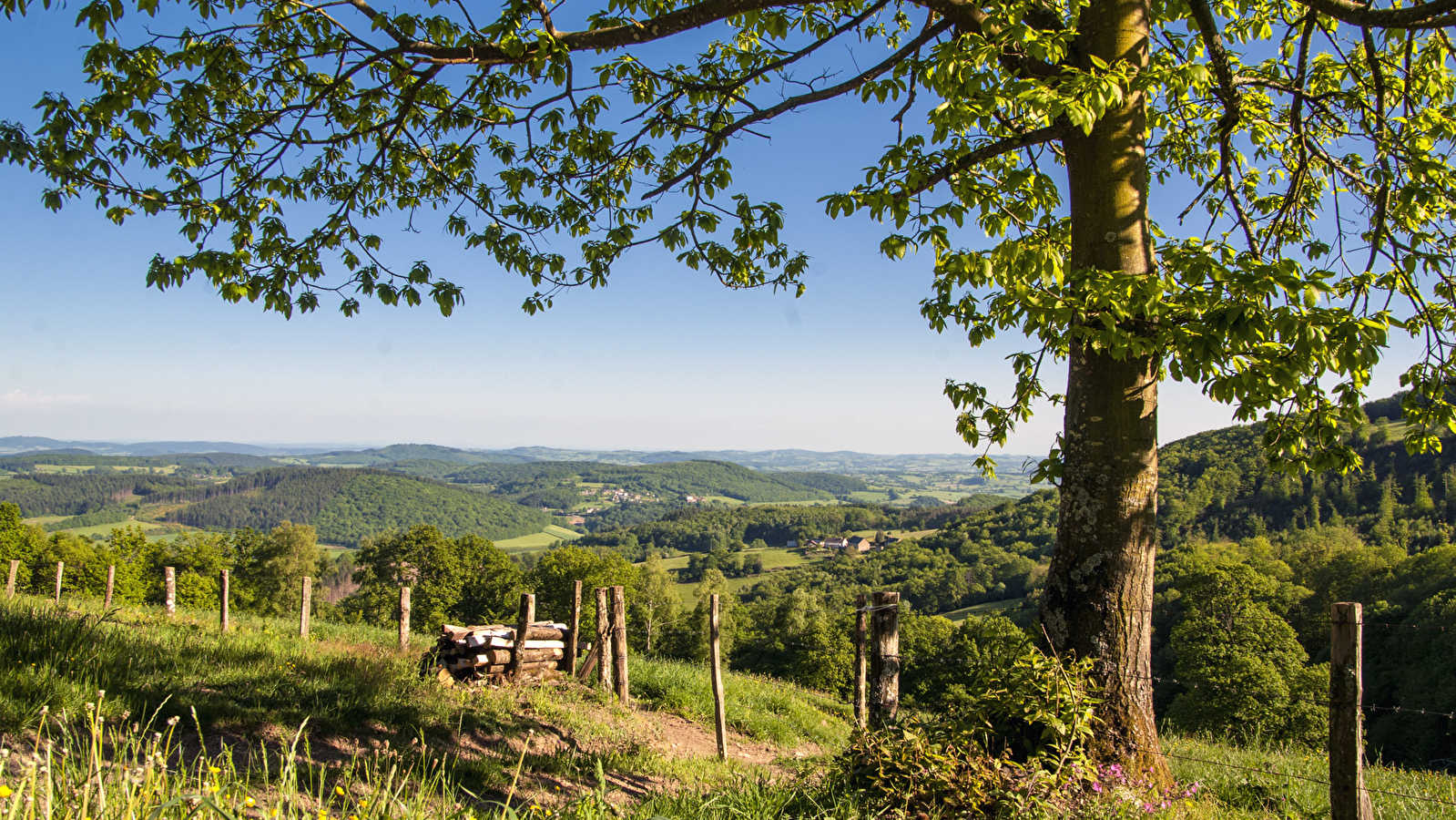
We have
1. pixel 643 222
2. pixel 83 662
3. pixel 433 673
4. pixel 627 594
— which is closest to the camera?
pixel 83 662

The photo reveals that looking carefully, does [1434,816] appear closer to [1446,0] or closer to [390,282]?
[1446,0]

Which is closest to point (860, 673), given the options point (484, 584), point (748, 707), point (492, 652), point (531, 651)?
point (748, 707)

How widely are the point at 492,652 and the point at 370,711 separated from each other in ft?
10.7

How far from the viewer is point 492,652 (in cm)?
1041

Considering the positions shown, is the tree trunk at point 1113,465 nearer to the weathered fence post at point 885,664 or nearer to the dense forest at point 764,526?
the weathered fence post at point 885,664

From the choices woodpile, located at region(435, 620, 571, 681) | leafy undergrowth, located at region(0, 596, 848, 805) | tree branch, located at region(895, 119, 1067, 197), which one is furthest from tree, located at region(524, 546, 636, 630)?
tree branch, located at region(895, 119, 1067, 197)

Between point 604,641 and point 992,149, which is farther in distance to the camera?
point 604,641

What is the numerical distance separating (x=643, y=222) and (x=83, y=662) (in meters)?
6.57

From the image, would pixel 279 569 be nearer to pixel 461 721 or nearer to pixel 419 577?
pixel 419 577

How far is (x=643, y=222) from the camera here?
735 centimetres

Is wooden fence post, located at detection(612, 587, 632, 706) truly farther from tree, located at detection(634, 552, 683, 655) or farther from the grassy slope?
tree, located at detection(634, 552, 683, 655)

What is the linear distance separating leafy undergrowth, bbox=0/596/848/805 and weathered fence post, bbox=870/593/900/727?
1.06 meters

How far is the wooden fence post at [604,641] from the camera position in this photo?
10.5 m

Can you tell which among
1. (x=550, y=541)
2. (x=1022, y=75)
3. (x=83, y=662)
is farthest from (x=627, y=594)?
(x=550, y=541)
